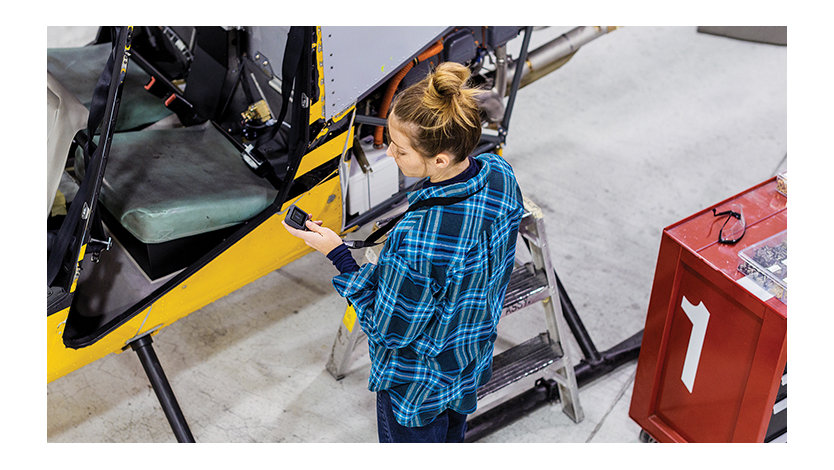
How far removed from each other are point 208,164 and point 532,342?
1334mm

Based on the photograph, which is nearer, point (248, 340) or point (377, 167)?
point (377, 167)

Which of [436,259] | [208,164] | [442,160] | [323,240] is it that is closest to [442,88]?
[442,160]

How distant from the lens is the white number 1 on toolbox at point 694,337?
262 cm

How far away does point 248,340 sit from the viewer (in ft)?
11.3

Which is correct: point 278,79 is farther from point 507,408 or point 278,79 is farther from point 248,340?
point 507,408

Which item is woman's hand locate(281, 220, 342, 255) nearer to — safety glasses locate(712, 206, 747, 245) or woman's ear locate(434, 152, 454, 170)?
woman's ear locate(434, 152, 454, 170)

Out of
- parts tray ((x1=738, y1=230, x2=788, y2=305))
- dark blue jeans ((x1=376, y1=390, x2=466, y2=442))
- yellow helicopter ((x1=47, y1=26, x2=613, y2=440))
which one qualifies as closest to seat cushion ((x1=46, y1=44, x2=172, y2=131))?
yellow helicopter ((x1=47, y1=26, x2=613, y2=440))

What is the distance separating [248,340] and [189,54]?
1258 mm

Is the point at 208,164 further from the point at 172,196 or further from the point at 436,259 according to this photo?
the point at 436,259

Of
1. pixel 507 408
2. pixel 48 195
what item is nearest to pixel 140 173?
pixel 48 195

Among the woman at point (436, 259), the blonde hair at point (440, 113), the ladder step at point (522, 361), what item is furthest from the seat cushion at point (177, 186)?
the blonde hair at point (440, 113)

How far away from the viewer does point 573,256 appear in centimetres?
387

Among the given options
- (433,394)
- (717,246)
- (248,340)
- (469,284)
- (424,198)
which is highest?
(424,198)

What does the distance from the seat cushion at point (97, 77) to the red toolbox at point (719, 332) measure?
82.2 inches
